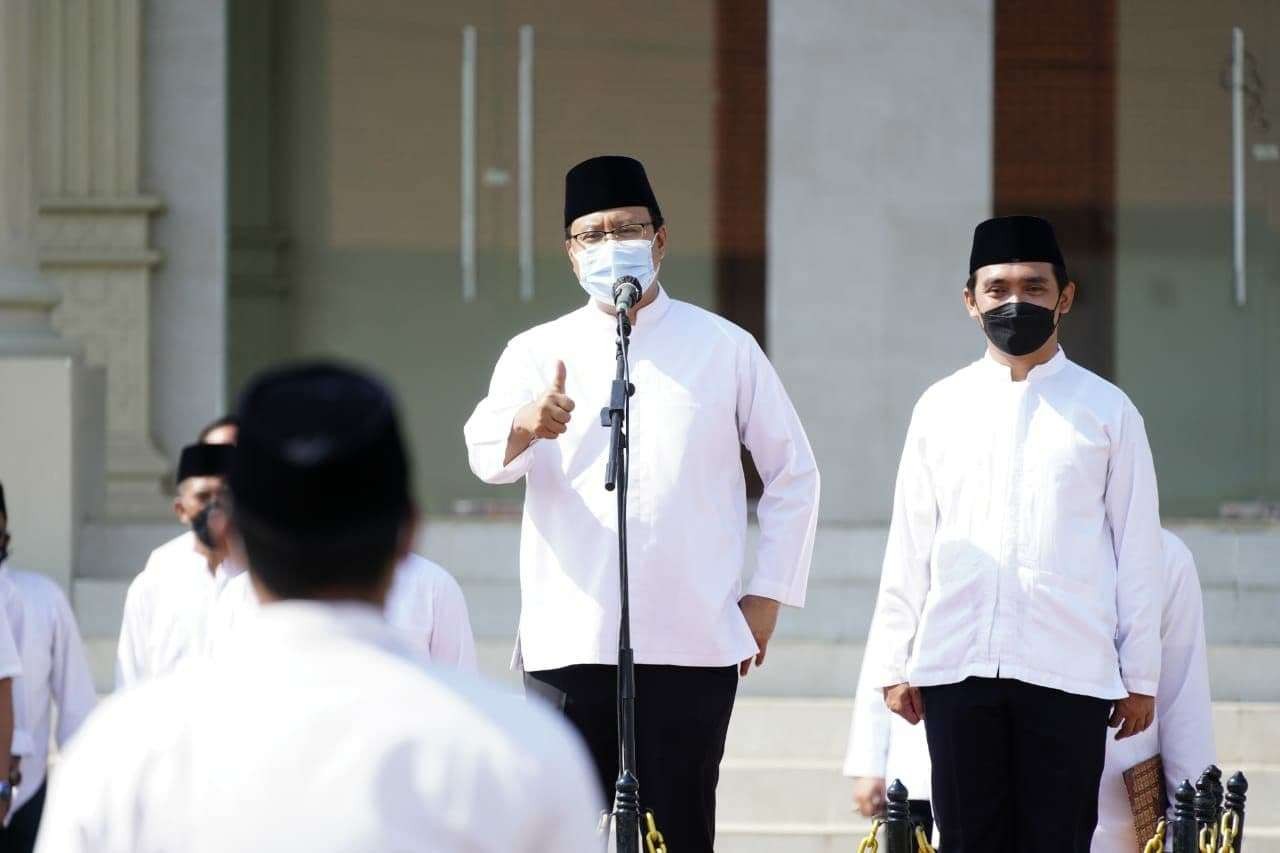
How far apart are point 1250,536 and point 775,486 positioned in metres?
5.29

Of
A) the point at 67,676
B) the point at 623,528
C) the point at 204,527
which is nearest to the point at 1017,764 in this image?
the point at 623,528

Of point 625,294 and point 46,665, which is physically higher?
point 625,294

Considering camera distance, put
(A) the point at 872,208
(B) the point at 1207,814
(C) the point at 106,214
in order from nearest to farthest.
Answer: (B) the point at 1207,814 → (A) the point at 872,208 → (C) the point at 106,214

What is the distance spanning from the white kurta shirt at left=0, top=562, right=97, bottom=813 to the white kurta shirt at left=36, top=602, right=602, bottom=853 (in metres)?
5.61

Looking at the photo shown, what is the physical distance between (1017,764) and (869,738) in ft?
2.95

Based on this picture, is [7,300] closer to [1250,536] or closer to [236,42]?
[236,42]

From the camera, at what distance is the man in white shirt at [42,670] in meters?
7.34

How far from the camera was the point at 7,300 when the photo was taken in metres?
10.1

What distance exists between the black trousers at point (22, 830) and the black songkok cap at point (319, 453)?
18.2 feet

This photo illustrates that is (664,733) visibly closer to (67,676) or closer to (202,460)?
(202,460)

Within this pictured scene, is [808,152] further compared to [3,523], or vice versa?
[808,152]

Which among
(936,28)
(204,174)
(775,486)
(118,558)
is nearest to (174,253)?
(204,174)

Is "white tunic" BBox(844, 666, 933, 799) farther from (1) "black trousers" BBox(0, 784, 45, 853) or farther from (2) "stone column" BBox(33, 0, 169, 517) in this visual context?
(2) "stone column" BBox(33, 0, 169, 517)

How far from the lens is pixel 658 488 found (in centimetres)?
527
